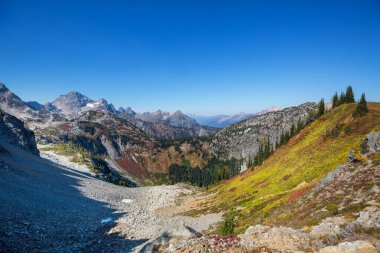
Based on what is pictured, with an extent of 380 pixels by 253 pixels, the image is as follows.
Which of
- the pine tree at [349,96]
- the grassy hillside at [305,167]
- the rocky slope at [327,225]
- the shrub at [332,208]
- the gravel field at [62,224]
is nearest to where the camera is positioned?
the rocky slope at [327,225]

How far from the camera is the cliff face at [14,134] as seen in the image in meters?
136

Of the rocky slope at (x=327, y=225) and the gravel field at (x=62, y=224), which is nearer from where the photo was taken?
the rocky slope at (x=327, y=225)

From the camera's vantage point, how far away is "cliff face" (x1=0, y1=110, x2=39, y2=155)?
136 m

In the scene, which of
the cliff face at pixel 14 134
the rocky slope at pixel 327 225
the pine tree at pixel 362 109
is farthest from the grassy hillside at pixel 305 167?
the cliff face at pixel 14 134

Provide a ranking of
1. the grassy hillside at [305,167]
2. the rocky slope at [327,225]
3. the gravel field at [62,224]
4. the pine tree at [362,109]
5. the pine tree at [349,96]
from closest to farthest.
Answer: the rocky slope at [327,225], the gravel field at [62,224], the grassy hillside at [305,167], the pine tree at [362,109], the pine tree at [349,96]

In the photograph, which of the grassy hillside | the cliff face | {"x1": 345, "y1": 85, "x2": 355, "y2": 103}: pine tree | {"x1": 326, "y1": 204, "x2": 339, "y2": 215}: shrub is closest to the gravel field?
the grassy hillside

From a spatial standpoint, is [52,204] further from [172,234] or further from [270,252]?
[270,252]

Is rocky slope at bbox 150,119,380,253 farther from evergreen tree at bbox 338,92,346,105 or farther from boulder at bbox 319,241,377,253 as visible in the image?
evergreen tree at bbox 338,92,346,105

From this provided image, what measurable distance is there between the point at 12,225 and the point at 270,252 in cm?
3590

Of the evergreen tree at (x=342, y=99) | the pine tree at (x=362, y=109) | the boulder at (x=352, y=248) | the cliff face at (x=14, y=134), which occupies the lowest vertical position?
the boulder at (x=352, y=248)

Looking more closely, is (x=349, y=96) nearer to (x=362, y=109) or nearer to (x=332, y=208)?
(x=362, y=109)

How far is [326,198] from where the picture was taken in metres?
35.1

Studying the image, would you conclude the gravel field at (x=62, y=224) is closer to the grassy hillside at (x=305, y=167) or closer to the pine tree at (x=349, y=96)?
the grassy hillside at (x=305, y=167)

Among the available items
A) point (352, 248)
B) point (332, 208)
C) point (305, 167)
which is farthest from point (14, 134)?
point (352, 248)
